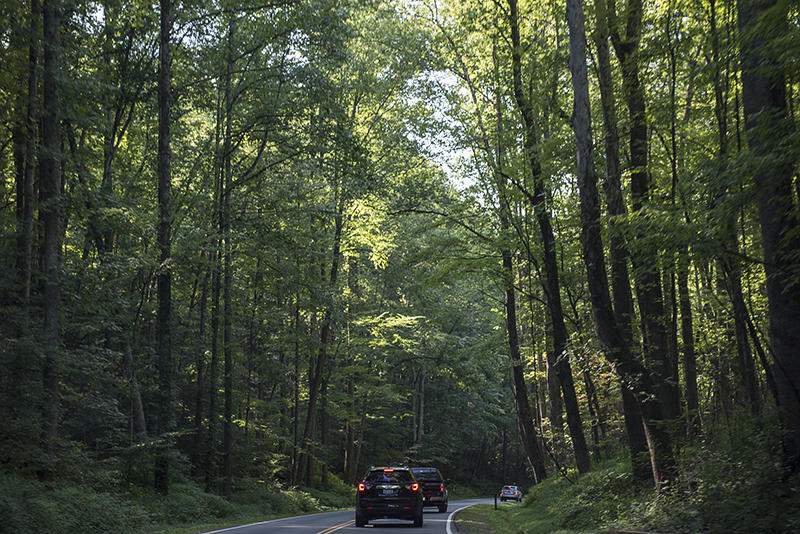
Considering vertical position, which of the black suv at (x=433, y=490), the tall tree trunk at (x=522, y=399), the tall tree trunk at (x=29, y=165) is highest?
the tall tree trunk at (x=29, y=165)

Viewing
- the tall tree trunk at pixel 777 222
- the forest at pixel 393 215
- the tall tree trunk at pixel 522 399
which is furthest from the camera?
the tall tree trunk at pixel 522 399

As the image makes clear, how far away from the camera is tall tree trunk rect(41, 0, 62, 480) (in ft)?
44.1

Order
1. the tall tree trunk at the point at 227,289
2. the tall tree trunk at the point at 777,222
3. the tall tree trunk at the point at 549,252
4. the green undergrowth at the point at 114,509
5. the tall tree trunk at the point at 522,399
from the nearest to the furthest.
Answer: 1. the tall tree trunk at the point at 777,222
2. the green undergrowth at the point at 114,509
3. the tall tree trunk at the point at 549,252
4. the tall tree trunk at the point at 227,289
5. the tall tree trunk at the point at 522,399

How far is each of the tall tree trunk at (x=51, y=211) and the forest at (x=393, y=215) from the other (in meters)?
0.07

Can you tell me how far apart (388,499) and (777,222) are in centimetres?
1087

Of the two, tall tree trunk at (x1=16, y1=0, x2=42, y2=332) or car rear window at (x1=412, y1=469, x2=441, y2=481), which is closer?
tall tree trunk at (x1=16, y1=0, x2=42, y2=332)

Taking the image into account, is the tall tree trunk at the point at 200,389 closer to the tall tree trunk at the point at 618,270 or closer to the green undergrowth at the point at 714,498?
the green undergrowth at the point at 714,498

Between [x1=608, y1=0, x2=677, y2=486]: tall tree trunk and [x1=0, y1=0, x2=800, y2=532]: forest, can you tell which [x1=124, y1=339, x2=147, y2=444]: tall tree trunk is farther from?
[x1=608, y1=0, x2=677, y2=486]: tall tree trunk

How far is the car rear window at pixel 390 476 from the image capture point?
1549cm

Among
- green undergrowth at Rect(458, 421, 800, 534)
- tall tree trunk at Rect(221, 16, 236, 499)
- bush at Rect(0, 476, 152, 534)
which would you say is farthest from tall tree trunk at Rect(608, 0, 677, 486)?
tall tree trunk at Rect(221, 16, 236, 499)

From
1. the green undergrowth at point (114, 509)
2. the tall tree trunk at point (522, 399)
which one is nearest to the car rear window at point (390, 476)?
the green undergrowth at point (114, 509)

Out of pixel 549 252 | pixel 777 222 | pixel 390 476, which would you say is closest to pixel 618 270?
pixel 549 252

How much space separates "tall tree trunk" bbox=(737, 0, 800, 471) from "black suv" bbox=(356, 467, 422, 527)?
370 inches

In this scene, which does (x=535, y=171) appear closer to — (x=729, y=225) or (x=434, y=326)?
(x=729, y=225)
